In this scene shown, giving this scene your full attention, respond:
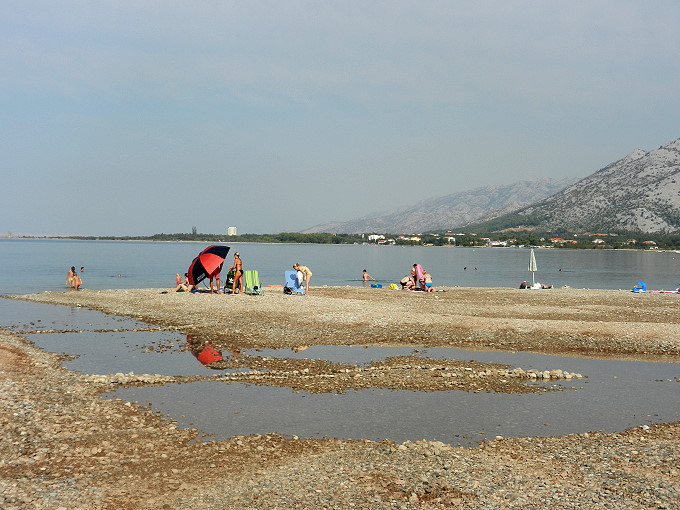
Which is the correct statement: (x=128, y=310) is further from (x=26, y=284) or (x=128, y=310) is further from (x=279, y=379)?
(x=26, y=284)

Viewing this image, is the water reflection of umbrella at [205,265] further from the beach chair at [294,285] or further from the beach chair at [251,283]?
the beach chair at [294,285]

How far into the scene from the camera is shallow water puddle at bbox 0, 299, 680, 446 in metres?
12.5

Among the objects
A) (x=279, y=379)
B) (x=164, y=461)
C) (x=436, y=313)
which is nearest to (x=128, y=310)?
(x=436, y=313)

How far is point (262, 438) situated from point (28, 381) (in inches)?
283

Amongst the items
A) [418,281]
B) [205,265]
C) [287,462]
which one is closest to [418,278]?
[418,281]

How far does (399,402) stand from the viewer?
14.5m

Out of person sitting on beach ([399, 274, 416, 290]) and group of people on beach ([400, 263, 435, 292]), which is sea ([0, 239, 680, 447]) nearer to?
group of people on beach ([400, 263, 435, 292])

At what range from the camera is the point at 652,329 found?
78.3ft

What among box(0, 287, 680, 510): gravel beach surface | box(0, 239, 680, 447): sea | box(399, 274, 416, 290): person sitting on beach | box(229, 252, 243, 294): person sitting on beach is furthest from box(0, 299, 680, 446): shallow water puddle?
box(399, 274, 416, 290): person sitting on beach

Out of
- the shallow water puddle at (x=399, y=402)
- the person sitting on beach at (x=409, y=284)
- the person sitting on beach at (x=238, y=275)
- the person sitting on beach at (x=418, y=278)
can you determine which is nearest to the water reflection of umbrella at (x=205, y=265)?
the person sitting on beach at (x=238, y=275)

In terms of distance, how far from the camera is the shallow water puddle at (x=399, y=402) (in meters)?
12.5

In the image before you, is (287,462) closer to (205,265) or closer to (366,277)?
(205,265)

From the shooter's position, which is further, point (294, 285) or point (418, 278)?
point (418, 278)

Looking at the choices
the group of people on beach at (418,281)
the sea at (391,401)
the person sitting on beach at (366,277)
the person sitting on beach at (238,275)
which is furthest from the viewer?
the person sitting on beach at (366,277)
